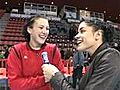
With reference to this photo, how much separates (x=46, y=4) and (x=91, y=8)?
3.99 m

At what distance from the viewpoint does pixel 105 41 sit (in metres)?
1.89

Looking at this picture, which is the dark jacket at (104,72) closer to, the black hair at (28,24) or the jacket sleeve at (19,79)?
the jacket sleeve at (19,79)

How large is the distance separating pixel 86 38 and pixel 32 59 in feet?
2.63

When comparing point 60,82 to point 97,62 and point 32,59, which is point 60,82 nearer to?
point 97,62

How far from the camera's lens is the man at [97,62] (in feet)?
5.43

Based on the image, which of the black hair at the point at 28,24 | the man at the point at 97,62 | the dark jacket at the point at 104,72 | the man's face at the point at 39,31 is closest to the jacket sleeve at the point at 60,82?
the man at the point at 97,62

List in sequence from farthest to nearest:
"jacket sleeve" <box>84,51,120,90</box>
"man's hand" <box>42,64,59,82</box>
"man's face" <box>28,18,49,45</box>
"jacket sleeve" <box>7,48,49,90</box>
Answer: "man's face" <box>28,18,49,45</box> → "jacket sleeve" <box>7,48,49,90</box> → "man's hand" <box>42,64,59,82</box> → "jacket sleeve" <box>84,51,120,90</box>

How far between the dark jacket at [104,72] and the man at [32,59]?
746 mm

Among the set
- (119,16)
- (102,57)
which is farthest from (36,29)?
(119,16)

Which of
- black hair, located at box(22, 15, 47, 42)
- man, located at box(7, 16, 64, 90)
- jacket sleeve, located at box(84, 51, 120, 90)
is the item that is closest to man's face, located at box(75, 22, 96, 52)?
jacket sleeve, located at box(84, 51, 120, 90)

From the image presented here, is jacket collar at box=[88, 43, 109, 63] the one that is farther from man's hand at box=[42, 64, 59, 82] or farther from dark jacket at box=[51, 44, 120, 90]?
man's hand at box=[42, 64, 59, 82]

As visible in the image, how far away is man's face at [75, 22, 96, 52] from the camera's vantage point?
1.90 m

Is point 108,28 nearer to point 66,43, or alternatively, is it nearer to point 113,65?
point 113,65

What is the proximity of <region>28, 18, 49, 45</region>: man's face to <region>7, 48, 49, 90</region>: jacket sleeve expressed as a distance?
0.83ft
